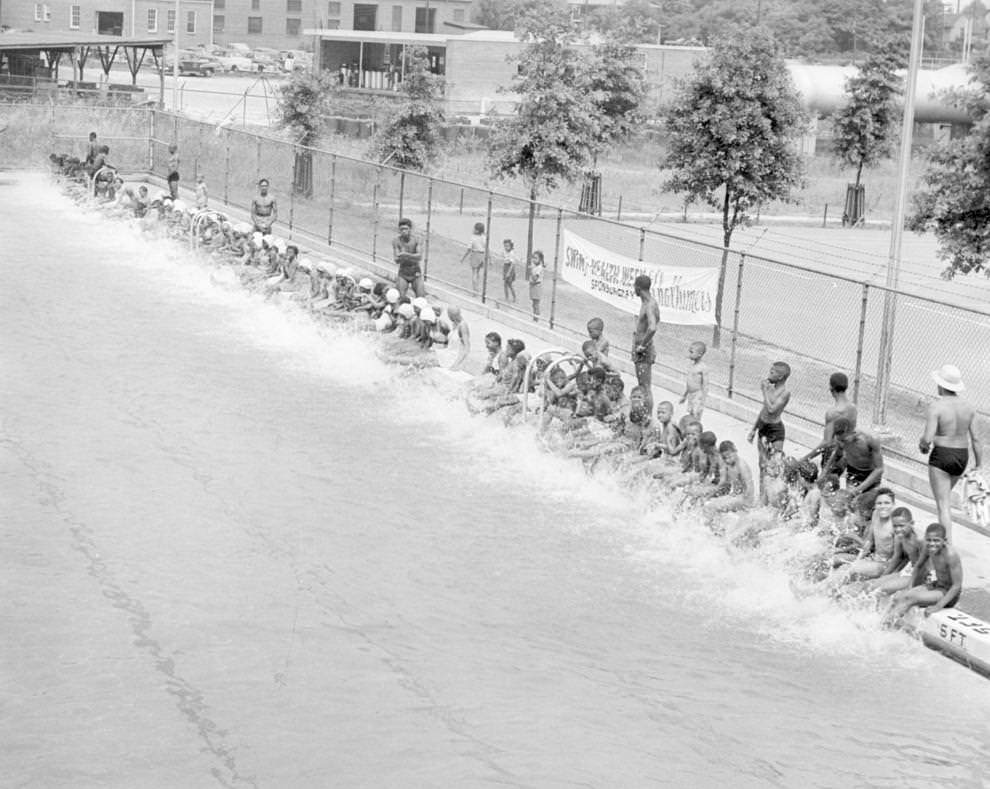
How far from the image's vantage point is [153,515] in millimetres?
16609

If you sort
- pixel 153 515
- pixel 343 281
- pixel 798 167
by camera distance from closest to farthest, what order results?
pixel 153 515
pixel 343 281
pixel 798 167

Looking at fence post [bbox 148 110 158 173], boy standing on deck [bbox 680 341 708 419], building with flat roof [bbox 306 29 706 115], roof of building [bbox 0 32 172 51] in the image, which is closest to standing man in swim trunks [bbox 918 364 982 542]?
boy standing on deck [bbox 680 341 708 419]

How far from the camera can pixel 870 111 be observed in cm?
5922

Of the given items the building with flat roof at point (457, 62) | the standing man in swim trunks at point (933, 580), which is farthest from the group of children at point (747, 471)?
the building with flat roof at point (457, 62)

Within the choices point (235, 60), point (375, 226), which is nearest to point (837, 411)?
point (375, 226)

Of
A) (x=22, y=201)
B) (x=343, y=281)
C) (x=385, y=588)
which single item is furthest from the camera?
(x=22, y=201)

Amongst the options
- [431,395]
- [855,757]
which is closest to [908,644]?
[855,757]

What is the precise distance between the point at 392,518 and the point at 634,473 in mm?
2636

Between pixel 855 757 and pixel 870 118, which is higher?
pixel 870 118

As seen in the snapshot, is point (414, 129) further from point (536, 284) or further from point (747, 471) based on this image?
point (747, 471)

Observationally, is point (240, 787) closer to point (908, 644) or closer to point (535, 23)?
point (908, 644)

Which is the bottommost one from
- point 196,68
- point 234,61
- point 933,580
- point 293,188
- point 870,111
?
point 933,580

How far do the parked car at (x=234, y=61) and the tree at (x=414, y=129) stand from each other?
5039cm

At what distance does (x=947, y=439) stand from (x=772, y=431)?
2598 millimetres
